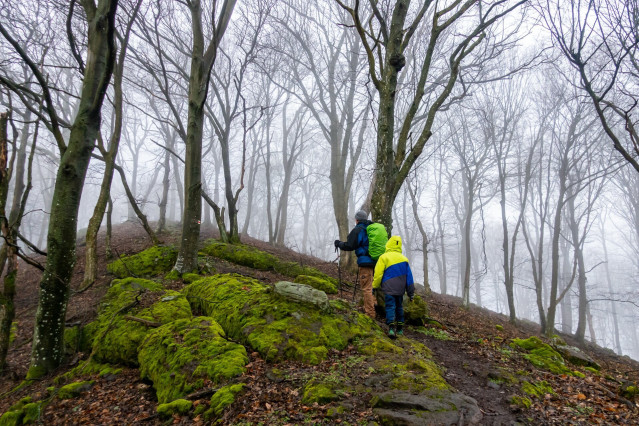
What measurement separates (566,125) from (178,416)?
1616cm

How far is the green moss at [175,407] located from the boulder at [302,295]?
2.03 m

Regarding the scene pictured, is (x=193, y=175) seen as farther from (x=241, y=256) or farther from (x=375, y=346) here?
(x=375, y=346)

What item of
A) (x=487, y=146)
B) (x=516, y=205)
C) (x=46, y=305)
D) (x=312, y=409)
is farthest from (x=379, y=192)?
(x=516, y=205)

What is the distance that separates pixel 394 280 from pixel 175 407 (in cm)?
352

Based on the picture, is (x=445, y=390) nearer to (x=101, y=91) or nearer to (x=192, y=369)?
(x=192, y=369)

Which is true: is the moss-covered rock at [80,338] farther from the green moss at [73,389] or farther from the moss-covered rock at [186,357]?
the moss-covered rock at [186,357]

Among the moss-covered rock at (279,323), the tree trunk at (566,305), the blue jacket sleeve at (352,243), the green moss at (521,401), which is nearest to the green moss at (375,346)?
the moss-covered rock at (279,323)

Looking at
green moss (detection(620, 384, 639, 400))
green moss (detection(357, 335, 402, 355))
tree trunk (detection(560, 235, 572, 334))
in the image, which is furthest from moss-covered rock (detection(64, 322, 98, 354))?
tree trunk (detection(560, 235, 572, 334))

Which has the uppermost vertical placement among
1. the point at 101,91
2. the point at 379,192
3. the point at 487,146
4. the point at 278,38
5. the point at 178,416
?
the point at 278,38

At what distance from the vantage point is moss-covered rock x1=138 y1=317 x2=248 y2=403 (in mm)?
3471

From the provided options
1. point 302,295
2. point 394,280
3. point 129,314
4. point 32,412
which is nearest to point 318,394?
point 302,295

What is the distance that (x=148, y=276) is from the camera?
7.90 metres

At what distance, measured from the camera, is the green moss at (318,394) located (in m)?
3.02

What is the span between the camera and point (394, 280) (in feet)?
17.4
